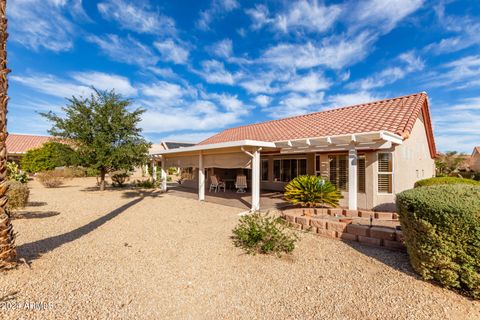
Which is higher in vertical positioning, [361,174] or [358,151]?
[358,151]

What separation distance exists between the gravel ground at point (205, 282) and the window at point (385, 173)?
15.7 ft

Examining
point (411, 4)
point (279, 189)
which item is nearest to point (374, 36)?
point (411, 4)

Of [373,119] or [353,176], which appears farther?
[373,119]

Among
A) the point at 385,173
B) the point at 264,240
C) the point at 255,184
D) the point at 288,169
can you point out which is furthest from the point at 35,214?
the point at 385,173

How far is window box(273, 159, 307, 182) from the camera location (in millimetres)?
14641

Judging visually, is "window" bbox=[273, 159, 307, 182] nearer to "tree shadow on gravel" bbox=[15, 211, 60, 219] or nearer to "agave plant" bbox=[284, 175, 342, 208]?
"agave plant" bbox=[284, 175, 342, 208]

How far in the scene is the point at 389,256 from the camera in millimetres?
5168

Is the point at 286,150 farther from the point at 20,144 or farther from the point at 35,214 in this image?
the point at 20,144

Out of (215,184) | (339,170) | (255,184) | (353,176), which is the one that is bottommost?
(215,184)

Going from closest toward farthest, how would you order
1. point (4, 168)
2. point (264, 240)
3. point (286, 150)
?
point (4, 168) < point (264, 240) < point (286, 150)

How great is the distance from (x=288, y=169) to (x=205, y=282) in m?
11.9

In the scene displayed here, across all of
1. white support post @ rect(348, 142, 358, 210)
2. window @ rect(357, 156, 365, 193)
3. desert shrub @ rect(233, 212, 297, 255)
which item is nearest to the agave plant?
white support post @ rect(348, 142, 358, 210)

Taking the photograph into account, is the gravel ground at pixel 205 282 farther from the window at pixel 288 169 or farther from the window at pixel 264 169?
the window at pixel 264 169

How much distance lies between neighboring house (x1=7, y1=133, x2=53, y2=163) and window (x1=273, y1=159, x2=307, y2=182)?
3408cm
